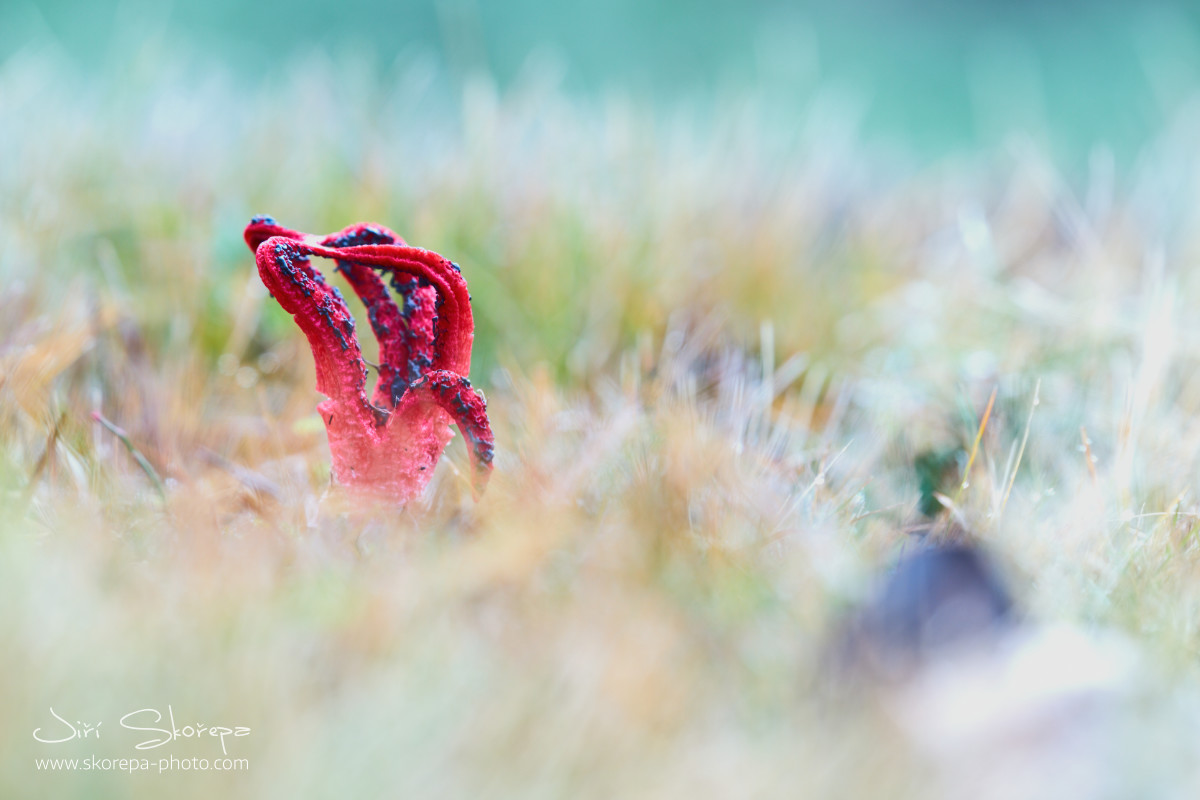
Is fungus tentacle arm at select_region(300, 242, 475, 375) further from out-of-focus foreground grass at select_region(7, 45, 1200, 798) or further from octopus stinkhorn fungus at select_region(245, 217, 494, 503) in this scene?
out-of-focus foreground grass at select_region(7, 45, 1200, 798)

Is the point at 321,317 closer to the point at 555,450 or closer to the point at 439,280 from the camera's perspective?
the point at 439,280

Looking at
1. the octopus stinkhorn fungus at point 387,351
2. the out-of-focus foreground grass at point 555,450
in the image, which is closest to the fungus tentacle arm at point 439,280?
the octopus stinkhorn fungus at point 387,351

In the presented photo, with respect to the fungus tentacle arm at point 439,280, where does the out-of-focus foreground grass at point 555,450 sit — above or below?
below

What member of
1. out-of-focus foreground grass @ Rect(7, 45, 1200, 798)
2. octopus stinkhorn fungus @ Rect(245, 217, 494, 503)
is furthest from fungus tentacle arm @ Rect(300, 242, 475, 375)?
out-of-focus foreground grass @ Rect(7, 45, 1200, 798)

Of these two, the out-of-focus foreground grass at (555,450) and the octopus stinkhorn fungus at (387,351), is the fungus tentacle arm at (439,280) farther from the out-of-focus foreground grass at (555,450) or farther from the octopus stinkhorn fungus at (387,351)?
the out-of-focus foreground grass at (555,450)

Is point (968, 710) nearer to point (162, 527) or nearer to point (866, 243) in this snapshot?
point (162, 527)

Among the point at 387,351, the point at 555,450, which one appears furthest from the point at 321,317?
the point at 555,450

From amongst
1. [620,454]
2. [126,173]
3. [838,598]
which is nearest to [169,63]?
[126,173]
